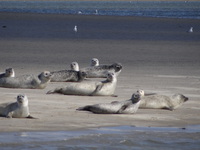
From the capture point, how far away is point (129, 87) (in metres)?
13.5

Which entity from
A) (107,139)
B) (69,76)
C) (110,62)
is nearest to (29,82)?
(69,76)

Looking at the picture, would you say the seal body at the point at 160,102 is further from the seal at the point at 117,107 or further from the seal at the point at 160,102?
the seal at the point at 117,107

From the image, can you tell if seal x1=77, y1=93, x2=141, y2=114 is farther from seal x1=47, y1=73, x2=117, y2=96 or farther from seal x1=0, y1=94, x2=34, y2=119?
seal x1=47, y1=73, x2=117, y2=96

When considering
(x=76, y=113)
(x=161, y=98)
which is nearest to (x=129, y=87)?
(x=161, y=98)

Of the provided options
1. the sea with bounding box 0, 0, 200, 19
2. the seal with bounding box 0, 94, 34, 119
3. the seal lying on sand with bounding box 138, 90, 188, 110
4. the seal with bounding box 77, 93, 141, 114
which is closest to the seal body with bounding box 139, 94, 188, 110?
the seal lying on sand with bounding box 138, 90, 188, 110

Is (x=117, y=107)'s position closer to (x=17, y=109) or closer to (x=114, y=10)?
(x=17, y=109)

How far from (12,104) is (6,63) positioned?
7.89m

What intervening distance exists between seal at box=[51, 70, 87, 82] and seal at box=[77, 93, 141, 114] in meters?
3.33

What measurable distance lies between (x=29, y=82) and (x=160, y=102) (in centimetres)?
294

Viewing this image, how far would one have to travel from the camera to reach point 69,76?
14.3 meters

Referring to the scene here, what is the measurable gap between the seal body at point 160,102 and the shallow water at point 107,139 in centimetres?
158

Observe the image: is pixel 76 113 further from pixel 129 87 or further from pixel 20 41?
pixel 20 41

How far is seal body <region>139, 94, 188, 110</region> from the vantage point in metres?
11.4

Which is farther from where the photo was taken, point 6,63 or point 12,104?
point 6,63
